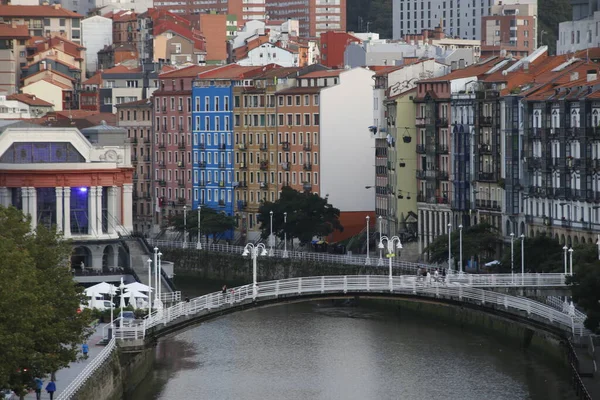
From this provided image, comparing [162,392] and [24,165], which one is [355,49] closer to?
[24,165]

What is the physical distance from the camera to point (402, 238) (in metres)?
138

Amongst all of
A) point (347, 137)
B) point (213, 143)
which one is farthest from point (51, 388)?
point (213, 143)

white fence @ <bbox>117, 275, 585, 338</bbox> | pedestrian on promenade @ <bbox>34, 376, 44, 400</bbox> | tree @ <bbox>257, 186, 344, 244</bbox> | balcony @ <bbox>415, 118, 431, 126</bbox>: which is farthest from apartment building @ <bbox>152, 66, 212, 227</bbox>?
pedestrian on promenade @ <bbox>34, 376, 44, 400</bbox>

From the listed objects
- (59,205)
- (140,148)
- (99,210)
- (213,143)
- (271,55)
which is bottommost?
(99,210)

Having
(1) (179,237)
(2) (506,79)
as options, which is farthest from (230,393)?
(1) (179,237)

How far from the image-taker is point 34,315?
67.4m

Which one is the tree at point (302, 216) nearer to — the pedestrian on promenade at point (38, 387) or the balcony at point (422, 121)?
the balcony at point (422, 121)

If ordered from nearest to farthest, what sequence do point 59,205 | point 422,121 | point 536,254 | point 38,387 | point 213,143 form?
point 38,387, point 536,254, point 59,205, point 422,121, point 213,143

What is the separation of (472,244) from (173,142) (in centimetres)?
5263

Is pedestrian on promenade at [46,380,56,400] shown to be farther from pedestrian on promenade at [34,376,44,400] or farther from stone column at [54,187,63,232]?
stone column at [54,187,63,232]

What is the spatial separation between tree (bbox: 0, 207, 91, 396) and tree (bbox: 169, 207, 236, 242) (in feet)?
235

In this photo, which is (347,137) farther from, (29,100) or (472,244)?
(472,244)

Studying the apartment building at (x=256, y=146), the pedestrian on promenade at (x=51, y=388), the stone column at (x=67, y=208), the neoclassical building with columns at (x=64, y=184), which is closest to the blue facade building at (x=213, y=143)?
the apartment building at (x=256, y=146)

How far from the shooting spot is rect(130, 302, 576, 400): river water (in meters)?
86.4
